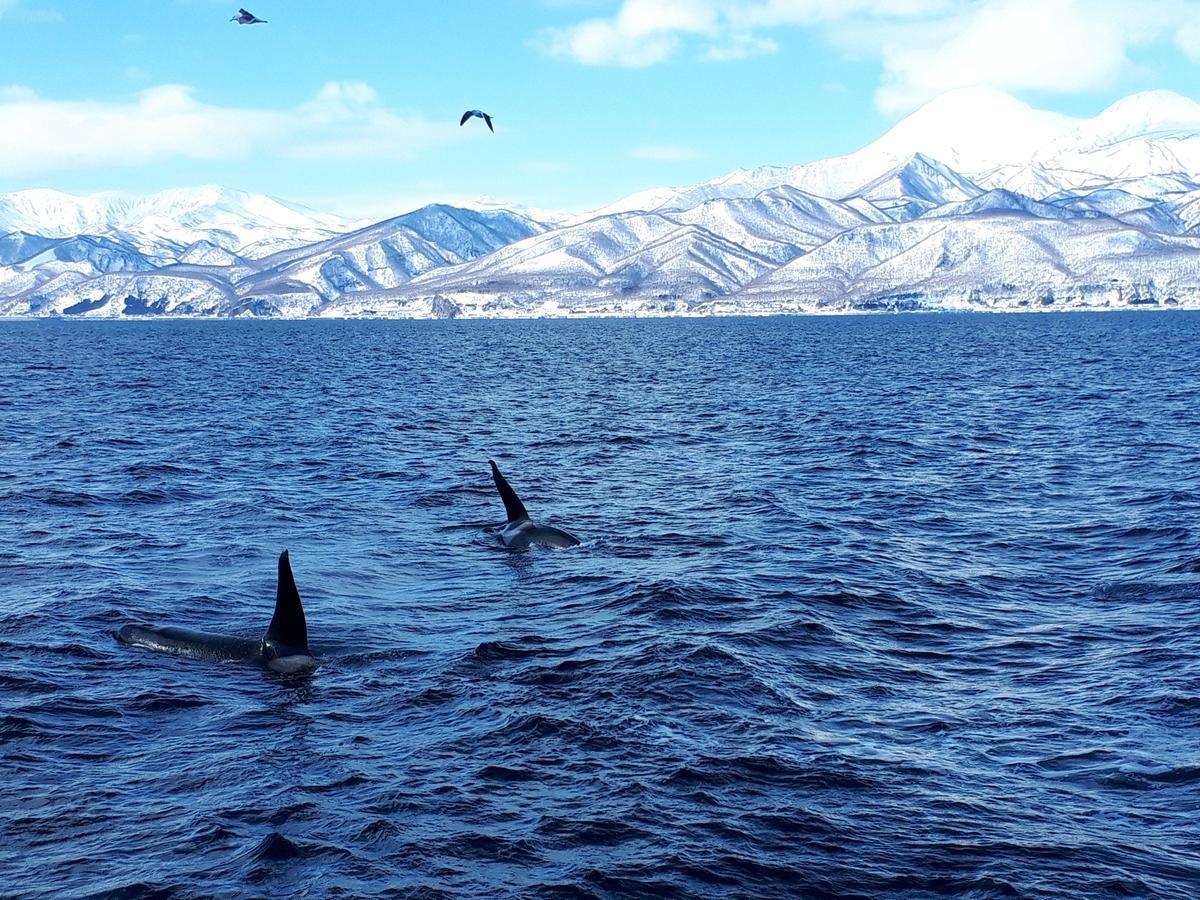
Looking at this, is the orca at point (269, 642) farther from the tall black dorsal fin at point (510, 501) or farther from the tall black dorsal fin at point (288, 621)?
the tall black dorsal fin at point (510, 501)

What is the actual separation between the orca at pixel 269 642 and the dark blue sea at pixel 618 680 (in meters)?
0.45

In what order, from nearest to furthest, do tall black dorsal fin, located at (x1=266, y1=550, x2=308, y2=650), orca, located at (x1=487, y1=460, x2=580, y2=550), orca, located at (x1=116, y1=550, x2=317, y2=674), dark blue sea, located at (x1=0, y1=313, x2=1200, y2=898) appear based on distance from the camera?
dark blue sea, located at (x1=0, y1=313, x2=1200, y2=898)
tall black dorsal fin, located at (x1=266, y1=550, x2=308, y2=650)
orca, located at (x1=116, y1=550, x2=317, y2=674)
orca, located at (x1=487, y1=460, x2=580, y2=550)

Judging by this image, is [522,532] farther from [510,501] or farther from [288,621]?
[288,621]

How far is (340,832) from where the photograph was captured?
46.0ft

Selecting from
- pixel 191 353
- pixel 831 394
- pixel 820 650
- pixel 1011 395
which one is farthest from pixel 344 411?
pixel 191 353

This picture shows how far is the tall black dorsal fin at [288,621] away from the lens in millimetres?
20359

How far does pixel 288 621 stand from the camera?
20781 mm

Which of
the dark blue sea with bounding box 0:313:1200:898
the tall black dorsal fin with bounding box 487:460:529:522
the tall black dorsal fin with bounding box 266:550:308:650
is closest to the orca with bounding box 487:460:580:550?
the tall black dorsal fin with bounding box 487:460:529:522

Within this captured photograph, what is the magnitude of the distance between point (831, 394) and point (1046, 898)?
76.5m

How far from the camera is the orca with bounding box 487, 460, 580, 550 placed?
103 feet

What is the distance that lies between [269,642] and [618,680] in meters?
→ 7.11

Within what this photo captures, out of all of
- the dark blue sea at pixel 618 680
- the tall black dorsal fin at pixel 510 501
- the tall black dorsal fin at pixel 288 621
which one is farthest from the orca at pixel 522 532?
the tall black dorsal fin at pixel 288 621

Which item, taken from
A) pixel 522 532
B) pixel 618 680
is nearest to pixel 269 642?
pixel 618 680

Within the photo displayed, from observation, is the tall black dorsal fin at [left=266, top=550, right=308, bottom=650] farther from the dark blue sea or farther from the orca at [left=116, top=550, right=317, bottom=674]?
the dark blue sea
